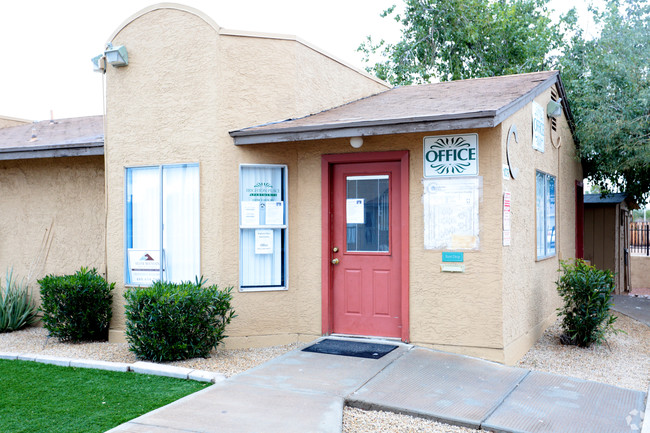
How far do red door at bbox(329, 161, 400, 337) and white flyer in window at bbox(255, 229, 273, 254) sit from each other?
82 cm

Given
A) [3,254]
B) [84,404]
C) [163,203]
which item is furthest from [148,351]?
[3,254]

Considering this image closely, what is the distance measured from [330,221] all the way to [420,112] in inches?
72.0

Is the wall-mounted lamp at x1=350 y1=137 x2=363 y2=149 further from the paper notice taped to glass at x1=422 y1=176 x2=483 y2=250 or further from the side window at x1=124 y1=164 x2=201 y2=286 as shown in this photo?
the side window at x1=124 y1=164 x2=201 y2=286

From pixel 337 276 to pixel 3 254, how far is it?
6.09m

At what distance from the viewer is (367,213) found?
7.39 meters

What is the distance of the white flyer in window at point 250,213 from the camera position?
753 cm

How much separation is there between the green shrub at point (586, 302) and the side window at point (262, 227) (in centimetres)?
383

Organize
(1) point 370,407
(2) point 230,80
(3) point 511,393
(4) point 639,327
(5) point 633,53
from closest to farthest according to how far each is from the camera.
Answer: (1) point 370,407
(3) point 511,393
(2) point 230,80
(4) point 639,327
(5) point 633,53

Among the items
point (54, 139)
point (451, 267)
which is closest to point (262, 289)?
point (451, 267)

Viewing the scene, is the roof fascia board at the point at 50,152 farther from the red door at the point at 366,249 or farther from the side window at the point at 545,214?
the side window at the point at 545,214

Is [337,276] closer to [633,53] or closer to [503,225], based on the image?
[503,225]

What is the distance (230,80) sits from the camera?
24.5 ft

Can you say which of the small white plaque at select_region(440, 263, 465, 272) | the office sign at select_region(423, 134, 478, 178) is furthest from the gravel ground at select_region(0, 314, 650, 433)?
the office sign at select_region(423, 134, 478, 178)

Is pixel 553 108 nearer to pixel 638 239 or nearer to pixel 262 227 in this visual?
pixel 262 227
